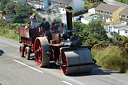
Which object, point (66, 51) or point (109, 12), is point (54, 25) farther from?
point (109, 12)

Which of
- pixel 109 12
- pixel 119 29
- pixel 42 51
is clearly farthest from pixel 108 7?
pixel 42 51

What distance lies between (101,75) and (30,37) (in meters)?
4.81

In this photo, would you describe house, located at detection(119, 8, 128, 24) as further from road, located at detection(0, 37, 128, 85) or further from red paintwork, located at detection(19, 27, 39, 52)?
road, located at detection(0, 37, 128, 85)

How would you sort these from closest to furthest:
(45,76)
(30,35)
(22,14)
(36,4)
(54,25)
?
(45,76) → (54,25) → (30,35) → (22,14) → (36,4)

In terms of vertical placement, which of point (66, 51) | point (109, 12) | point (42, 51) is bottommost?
point (42, 51)

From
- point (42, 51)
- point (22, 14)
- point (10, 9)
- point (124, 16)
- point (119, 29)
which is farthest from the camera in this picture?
point (10, 9)

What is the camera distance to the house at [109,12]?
77.4 meters

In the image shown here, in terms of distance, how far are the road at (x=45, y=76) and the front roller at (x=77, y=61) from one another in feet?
0.79

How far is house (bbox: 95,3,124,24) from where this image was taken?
7738 centimetres

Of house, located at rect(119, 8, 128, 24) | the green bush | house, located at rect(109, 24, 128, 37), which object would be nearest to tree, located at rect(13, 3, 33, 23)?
house, located at rect(109, 24, 128, 37)

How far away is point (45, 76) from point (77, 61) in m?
1.43

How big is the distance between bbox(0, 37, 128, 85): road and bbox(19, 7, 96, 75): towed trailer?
0.33 meters

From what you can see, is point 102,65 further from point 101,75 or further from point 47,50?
point 47,50

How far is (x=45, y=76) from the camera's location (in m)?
11.8
